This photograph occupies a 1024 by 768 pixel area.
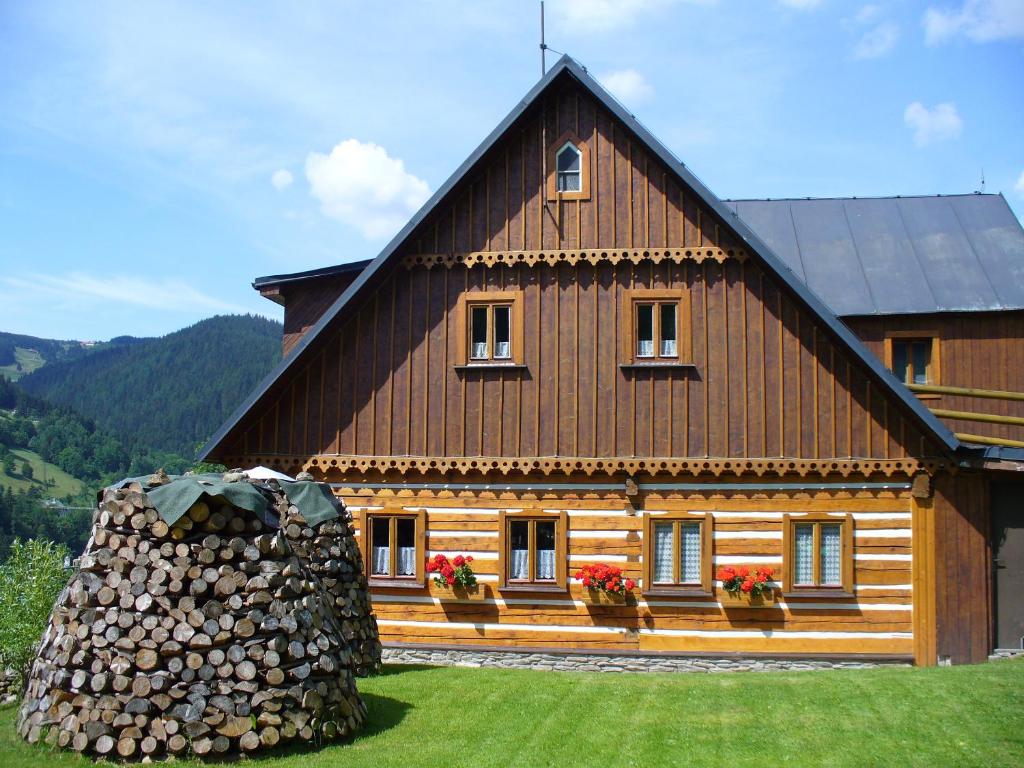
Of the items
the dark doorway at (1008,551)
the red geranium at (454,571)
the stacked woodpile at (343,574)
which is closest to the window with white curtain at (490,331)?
the red geranium at (454,571)

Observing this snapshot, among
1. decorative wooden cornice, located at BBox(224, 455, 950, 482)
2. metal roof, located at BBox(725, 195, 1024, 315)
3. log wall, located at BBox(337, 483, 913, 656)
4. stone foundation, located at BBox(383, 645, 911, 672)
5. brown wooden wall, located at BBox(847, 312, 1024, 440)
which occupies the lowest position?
stone foundation, located at BBox(383, 645, 911, 672)

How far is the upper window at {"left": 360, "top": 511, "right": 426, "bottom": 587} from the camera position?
1736 centimetres

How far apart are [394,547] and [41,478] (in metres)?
129

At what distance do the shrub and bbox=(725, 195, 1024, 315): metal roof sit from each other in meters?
15.3

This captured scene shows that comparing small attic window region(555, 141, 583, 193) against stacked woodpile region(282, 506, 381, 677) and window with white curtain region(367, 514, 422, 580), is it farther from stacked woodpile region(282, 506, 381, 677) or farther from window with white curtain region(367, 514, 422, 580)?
stacked woodpile region(282, 506, 381, 677)

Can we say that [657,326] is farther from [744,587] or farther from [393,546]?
[393,546]

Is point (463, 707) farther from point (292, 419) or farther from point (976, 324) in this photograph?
point (976, 324)

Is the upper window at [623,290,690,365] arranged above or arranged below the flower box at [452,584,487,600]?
above

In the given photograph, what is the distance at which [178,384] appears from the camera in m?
149

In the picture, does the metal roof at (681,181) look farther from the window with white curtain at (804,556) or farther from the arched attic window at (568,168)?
the window with white curtain at (804,556)

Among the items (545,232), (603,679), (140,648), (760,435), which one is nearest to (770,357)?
(760,435)

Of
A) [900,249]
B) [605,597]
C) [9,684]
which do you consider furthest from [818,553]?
[9,684]

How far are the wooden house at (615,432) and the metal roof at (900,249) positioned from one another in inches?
106

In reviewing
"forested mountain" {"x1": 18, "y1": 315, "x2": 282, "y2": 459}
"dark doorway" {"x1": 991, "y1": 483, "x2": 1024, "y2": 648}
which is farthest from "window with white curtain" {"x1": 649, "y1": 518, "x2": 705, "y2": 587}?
"forested mountain" {"x1": 18, "y1": 315, "x2": 282, "y2": 459}
